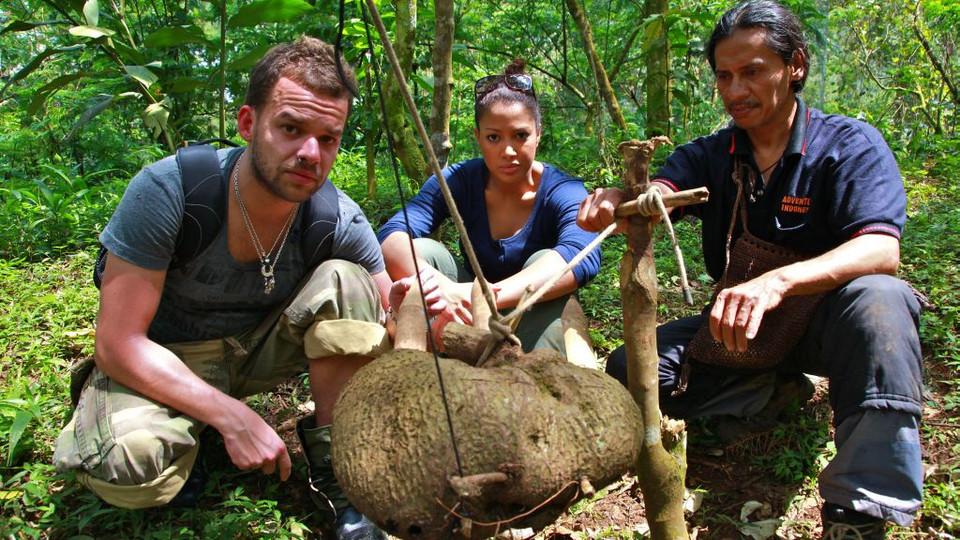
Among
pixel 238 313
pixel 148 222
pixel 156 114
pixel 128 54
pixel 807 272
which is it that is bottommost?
pixel 238 313

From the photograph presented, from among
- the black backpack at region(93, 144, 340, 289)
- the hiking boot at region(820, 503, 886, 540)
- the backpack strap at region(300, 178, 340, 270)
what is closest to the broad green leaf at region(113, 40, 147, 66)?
the black backpack at region(93, 144, 340, 289)

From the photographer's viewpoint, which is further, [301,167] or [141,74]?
[141,74]

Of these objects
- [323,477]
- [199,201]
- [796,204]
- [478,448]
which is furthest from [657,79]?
[478,448]

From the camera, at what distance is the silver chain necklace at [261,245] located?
98.2 inches

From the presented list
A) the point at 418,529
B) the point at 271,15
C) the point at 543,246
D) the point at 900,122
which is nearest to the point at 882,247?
the point at 543,246

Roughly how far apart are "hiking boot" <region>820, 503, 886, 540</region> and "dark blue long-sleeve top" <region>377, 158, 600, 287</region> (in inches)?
50.3

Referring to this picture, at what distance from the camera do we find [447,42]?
13.3 feet

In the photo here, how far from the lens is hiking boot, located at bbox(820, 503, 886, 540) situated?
2.07 metres

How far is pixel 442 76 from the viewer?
4133mm

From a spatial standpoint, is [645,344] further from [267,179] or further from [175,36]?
[175,36]

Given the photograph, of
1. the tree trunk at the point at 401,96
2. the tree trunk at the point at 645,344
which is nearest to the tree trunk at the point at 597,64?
the tree trunk at the point at 401,96

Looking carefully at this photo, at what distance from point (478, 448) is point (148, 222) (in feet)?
4.99

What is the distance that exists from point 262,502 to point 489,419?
1.40m

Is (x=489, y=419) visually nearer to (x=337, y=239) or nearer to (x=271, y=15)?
(x=337, y=239)
